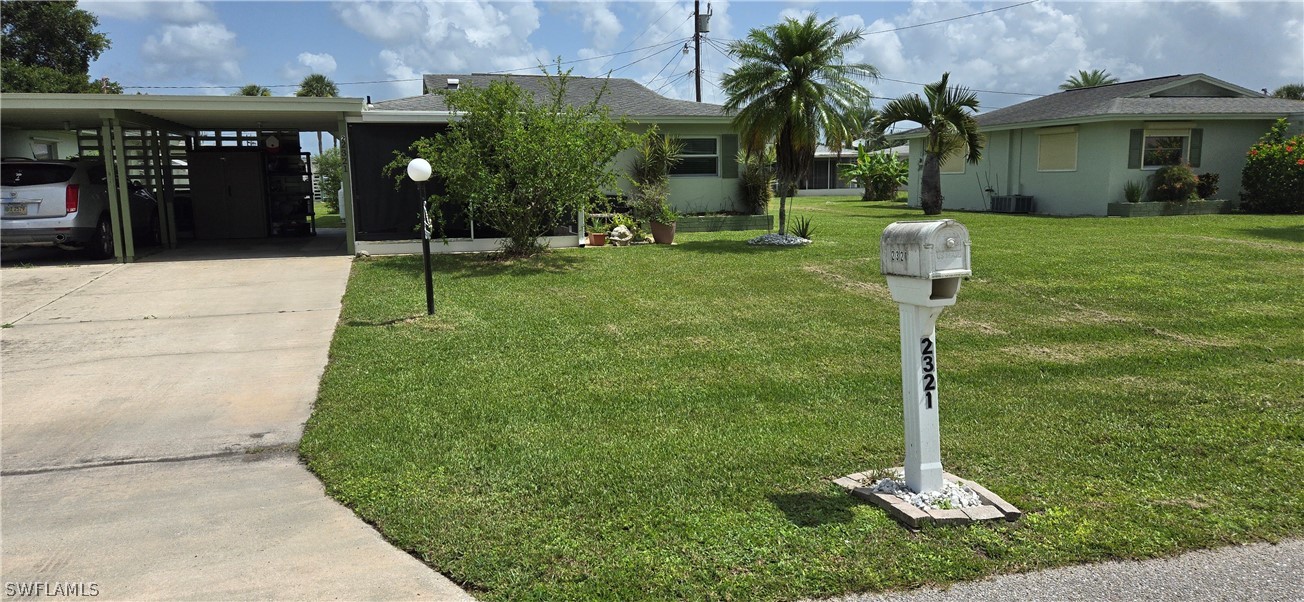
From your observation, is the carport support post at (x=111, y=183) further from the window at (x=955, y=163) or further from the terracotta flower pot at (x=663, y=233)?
the window at (x=955, y=163)

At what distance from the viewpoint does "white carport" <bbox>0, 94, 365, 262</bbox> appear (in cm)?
1195

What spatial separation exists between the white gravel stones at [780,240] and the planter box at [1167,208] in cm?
1047

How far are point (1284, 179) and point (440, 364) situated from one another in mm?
21655

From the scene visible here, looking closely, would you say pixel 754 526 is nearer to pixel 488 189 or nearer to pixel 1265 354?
pixel 1265 354

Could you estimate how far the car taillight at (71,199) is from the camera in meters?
12.1

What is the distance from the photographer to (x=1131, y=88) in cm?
2266

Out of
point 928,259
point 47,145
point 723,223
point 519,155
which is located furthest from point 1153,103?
point 47,145

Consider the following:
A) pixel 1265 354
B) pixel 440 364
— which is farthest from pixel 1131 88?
pixel 440 364

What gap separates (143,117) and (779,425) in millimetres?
13398

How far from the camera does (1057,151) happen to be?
22219 mm

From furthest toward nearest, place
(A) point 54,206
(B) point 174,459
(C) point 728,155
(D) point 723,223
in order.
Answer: (C) point 728,155 → (D) point 723,223 → (A) point 54,206 → (B) point 174,459

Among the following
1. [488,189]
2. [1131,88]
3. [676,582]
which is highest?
[1131,88]

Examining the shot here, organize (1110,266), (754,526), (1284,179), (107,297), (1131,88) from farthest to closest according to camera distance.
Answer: (1131,88) < (1284,179) < (1110,266) < (107,297) < (754,526)

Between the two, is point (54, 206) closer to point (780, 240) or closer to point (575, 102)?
point (575, 102)
